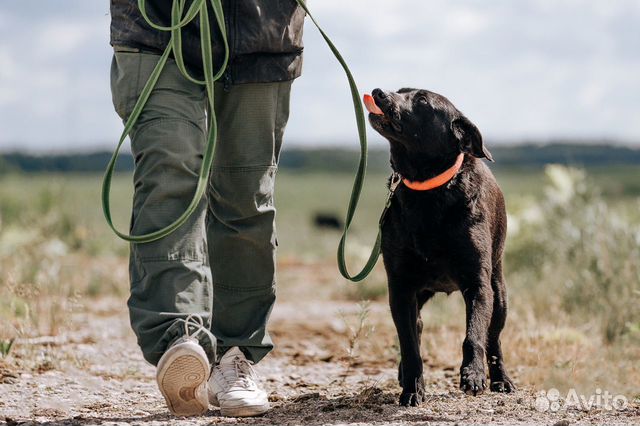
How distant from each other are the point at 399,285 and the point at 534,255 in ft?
17.5

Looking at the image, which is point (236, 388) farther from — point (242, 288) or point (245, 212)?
point (245, 212)

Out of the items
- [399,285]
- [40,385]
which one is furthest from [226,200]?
[40,385]

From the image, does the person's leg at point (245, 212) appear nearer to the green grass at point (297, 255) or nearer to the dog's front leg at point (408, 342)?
the dog's front leg at point (408, 342)

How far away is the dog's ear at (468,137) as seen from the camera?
4734 millimetres

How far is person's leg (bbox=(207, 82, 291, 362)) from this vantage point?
435 cm

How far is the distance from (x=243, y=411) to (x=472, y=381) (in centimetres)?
101

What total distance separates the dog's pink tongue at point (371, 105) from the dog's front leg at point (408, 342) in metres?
0.86

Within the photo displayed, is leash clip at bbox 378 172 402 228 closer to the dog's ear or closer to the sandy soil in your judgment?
the dog's ear

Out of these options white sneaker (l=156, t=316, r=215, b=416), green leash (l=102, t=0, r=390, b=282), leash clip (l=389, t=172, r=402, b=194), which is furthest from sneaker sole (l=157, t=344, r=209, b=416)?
leash clip (l=389, t=172, r=402, b=194)

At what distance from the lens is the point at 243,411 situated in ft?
13.8

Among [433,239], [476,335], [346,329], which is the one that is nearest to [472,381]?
[476,335]

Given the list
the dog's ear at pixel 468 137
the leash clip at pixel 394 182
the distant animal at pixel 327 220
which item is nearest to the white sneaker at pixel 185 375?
the leash clip at pixel 394 182

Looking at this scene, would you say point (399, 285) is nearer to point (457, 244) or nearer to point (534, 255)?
point (457, 244)

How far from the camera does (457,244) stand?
15.1ft
